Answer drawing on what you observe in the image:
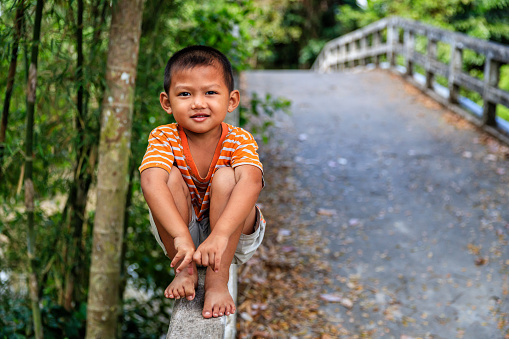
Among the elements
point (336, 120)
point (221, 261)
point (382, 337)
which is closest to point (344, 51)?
point (336, 120)

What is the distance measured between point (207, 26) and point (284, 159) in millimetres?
2621

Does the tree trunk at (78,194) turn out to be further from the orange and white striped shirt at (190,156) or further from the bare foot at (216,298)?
the bare foot at (216,298)

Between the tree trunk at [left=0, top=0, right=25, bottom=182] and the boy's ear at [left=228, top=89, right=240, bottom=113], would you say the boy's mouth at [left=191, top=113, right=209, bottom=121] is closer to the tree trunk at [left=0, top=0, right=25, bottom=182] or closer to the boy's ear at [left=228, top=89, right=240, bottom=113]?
the boy's ear at [left=228, top=89, right=240, bottom=113]

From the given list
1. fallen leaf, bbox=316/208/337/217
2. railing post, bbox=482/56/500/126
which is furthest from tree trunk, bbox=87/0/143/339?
railing post, bbox=482/56/500/126

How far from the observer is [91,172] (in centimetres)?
302

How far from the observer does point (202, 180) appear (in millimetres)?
2230

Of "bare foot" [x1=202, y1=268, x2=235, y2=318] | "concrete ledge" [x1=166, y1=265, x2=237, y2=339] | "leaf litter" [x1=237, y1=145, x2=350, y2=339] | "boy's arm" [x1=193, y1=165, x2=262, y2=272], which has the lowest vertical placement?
"leaf litter" [x1=237, y1=145, x2=350, y2=339]

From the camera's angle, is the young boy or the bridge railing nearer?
the young boy

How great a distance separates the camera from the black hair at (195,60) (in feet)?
6.97

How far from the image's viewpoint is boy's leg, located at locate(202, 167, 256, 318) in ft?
6.19

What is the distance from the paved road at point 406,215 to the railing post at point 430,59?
688mm

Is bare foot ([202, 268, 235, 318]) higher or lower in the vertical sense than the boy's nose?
lower

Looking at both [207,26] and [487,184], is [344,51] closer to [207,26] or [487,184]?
[487,184]

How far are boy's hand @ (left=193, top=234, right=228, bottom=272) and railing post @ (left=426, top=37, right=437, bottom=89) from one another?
7880 millimetres
